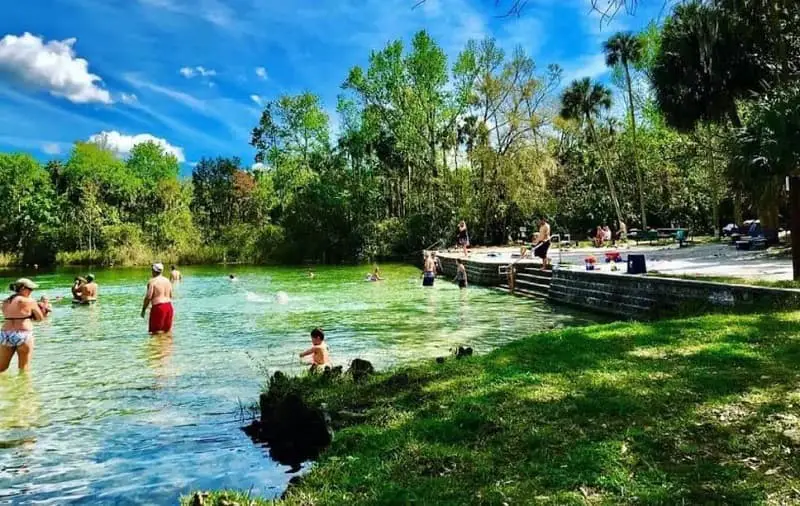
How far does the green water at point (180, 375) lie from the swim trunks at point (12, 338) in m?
0.51

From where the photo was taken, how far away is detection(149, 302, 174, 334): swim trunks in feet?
47.0

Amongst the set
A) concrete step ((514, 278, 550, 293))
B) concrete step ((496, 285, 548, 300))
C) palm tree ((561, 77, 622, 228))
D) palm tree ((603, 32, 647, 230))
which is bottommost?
concrete step ((496, 285, 548, 300))

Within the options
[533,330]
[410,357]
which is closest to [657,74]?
[533,330]

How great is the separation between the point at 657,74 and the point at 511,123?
20116 mm

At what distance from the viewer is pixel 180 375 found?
1015 cm

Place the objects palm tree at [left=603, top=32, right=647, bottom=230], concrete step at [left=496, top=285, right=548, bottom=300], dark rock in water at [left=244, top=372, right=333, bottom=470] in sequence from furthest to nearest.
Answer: palm tree at [left=603, top=32, right=647, bottom=230] → concrete step at [left=496, top=285, right=548, bottom=300] → dark rock in water at [left=244, top=372, right=333, bottom=470]

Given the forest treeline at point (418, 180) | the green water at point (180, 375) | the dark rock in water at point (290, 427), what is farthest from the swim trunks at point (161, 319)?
the forest treeline at point (418, 180)

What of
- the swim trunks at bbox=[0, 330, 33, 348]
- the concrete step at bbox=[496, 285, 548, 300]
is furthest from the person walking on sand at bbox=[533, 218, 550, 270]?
the swim trunks at bbox=[0, 330, 33, 348]

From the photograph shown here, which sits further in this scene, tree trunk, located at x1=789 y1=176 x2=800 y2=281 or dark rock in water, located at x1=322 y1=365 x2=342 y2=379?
tree trunk, located at x1=789 y1=176 x2=800 y2=281

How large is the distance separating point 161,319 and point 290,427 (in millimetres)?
9049

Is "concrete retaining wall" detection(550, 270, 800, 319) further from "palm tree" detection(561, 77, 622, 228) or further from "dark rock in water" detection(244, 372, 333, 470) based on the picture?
"palm tree" detection(561, 77, 622, 228)

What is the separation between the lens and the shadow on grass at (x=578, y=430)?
3924 mm

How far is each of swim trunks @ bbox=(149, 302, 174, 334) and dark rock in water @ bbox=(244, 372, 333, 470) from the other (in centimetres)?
806

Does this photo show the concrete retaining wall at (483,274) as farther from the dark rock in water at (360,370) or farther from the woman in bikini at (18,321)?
the dark rock in water at (360,370)
